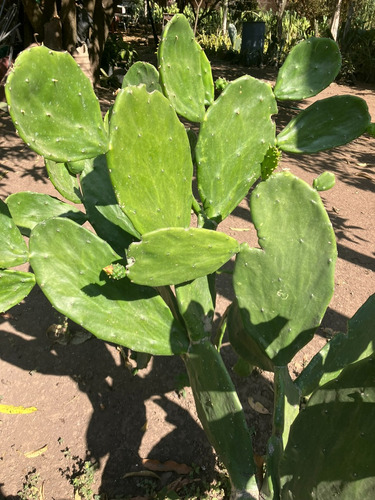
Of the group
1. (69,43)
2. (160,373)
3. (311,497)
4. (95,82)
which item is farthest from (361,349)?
(95,82)

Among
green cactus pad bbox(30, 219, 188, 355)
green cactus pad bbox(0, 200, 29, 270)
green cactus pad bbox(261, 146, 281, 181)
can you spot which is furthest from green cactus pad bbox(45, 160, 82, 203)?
green cactus pad bbox(261, 146, 281, 181)

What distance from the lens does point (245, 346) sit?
1482 mm

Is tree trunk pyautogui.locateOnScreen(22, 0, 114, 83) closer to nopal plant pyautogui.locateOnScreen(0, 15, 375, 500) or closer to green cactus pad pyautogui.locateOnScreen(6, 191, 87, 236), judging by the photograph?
green cactus pad pyautogui.locateOnScreen(6, 191, 87, 236)

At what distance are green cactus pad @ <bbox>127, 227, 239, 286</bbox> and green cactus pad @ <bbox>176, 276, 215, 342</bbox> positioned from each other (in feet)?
0.63

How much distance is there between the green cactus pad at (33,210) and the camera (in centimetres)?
166

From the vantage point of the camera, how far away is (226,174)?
4.62 ft

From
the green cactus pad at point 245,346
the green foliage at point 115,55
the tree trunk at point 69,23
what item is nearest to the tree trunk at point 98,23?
the tree trunk at point 69,23

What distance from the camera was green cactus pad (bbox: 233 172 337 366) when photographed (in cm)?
117

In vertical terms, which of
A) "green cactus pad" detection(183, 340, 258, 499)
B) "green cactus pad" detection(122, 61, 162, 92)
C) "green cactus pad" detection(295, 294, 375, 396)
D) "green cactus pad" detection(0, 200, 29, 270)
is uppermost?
"green cactus pad" detection(122, 61, 162, 92)

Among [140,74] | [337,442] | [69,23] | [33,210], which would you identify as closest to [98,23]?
[69,23]

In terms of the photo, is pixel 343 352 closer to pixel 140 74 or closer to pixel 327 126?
pixel 327 126

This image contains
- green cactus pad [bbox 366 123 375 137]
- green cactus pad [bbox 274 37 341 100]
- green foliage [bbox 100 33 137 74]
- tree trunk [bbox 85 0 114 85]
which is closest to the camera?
green cactus pad [bbox 366 123 375 137]

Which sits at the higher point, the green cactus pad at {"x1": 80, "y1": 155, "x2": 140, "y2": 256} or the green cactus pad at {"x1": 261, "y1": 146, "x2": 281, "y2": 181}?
the green cactus pad at {"x1": 261, "y1": 146, "x2": 281, "y2": 181}

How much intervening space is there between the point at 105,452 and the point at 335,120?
1.54 meters
